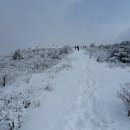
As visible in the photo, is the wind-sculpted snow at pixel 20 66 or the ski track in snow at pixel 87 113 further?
the wind-sculpted snow at pixel 20 66

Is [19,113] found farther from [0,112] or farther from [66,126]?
[66,126]


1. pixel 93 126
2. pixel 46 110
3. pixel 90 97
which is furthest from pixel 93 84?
pixel 93 126

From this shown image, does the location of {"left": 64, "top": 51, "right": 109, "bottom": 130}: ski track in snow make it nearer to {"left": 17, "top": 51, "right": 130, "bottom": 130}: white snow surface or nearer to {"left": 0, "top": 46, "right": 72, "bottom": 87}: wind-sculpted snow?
{"left": 17, "top": 51, "right": 130, "bottom": 130}: white snow surface

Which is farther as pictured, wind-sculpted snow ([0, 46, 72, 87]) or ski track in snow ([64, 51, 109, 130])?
wind-sculpted snow ([0, 46, 72, 87])

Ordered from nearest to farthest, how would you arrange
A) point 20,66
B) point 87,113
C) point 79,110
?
point 87,113 < point 79,110 < point 20,66

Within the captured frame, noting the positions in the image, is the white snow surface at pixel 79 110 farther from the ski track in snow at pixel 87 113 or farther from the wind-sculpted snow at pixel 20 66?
the wind-sculpted snow at pixel 20 66

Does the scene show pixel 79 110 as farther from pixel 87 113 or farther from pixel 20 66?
pixel 20 66

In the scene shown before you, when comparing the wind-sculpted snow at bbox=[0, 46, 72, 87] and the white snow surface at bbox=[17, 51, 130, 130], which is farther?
the wind-sculpted snow at bbox=[0, 46, 72, 87]

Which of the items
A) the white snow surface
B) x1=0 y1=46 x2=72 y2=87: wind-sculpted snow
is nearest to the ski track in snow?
the white snow surface

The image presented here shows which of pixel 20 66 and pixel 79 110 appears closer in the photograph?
pixel 79 110

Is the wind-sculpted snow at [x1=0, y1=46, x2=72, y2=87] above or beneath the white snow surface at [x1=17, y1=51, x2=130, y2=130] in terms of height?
above

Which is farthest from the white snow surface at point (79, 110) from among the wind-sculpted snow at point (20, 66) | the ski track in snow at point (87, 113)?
the wind-sculpted snow at point (20, 66)

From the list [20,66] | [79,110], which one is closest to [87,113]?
[79,110]

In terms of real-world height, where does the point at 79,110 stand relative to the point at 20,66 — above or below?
below
